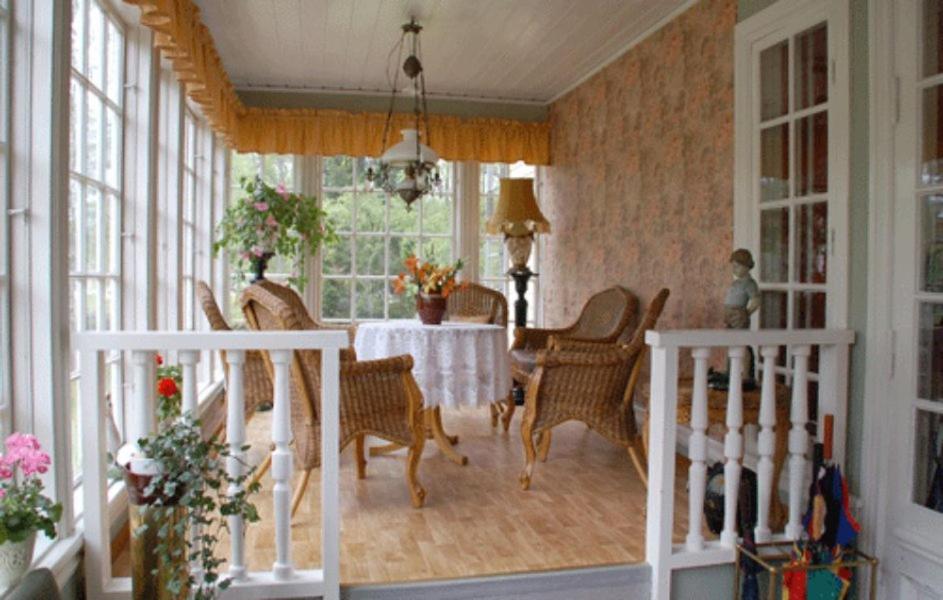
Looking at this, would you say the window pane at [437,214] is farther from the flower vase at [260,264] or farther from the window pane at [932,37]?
the window pane at [932,37]

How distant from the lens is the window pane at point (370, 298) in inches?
263

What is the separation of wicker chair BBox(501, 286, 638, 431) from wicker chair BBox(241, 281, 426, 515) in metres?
1.40

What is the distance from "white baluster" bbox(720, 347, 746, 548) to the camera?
2.69m

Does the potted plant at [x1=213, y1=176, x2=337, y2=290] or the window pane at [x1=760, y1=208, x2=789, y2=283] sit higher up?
the potted plant at [x1=213, y1=176, x2=337, y2=290]

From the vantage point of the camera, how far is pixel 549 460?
4.18m

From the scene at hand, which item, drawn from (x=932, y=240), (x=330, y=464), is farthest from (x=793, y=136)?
(x=330, y=464)

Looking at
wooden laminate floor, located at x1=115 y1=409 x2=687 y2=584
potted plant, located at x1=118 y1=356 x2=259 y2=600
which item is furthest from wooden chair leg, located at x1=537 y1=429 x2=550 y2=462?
potted plant, located at x1=118 y1=356 x2=259 y2=600

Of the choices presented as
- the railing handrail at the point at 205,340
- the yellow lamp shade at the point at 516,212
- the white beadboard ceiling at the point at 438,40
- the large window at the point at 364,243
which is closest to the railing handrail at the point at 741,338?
the railing handrail at the point at 205,340

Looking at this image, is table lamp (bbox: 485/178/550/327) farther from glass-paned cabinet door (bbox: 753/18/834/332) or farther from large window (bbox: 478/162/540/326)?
glass-paned cabinet door (bbox: 753/18/834/332)

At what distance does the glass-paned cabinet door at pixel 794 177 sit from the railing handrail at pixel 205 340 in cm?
205

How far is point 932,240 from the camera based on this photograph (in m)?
2.55

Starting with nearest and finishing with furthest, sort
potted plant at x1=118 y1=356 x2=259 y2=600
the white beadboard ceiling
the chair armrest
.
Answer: potted plant at x1=118 y1=356 x2=259 y2=600 < the white beadboard ceiling < the chair armrest

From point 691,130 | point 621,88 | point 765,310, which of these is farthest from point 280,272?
point 765,310

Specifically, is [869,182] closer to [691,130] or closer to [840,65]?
[840,65]
